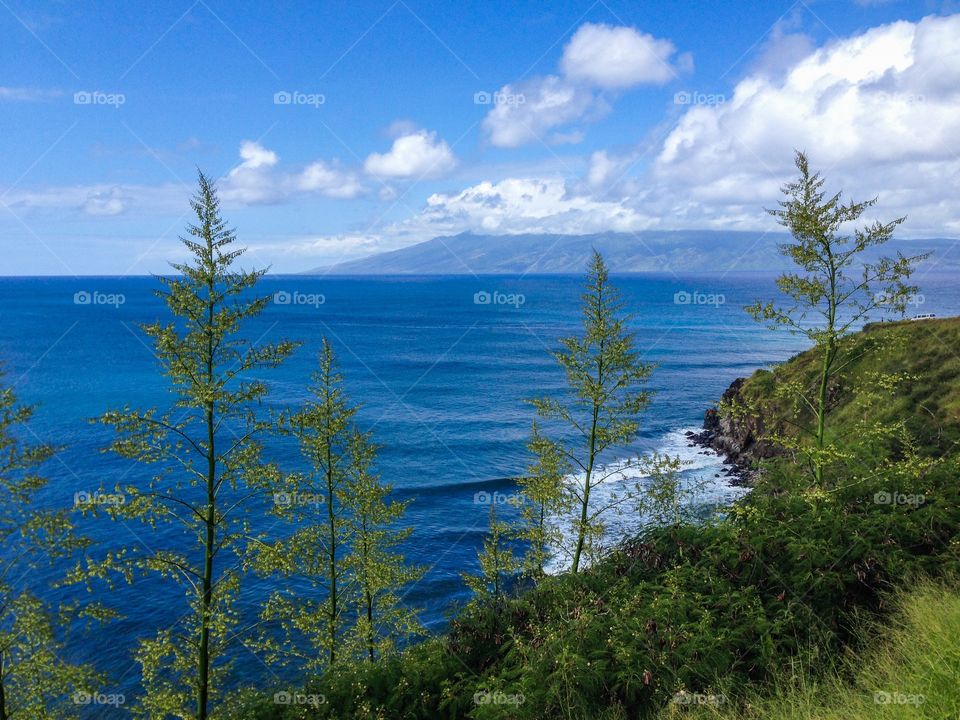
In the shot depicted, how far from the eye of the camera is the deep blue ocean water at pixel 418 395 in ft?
103

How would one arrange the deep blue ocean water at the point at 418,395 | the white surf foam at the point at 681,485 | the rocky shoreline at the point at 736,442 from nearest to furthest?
the deep blue ocean water at the point at 418,395 < the white surf foam at the point at 681,485 < the rocky shoreline at the point at 736,442

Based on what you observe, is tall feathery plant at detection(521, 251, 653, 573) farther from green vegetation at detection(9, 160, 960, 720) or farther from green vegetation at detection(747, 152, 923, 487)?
green vegetation at detection(747, 152, 923, 487)

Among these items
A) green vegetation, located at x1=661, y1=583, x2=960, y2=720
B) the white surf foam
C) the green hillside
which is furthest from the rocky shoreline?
green vegetation, located at x1=661, y1=583, x2=960, y2=720

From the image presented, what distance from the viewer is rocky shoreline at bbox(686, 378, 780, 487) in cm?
4278

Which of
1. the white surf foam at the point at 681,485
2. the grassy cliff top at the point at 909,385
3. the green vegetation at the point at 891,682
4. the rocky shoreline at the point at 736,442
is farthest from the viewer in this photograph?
the rocky shoreline at the point at 736,442

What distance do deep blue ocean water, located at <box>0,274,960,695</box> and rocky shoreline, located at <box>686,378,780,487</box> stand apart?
1.63 m

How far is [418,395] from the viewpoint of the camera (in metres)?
70.2

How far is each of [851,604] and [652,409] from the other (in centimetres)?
5446

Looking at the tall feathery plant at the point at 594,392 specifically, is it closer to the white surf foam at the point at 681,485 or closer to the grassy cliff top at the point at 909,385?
the grassy cliff top at the point at 909,385

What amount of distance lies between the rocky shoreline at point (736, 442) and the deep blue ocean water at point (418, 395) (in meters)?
1.63

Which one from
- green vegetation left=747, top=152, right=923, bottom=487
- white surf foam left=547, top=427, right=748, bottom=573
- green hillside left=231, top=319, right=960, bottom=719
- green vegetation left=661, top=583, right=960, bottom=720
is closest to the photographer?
green vegetation left=661, top=583, right=960, bottom=720

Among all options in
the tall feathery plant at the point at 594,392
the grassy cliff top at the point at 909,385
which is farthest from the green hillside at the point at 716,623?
the grassy cliff top at the point at 909,385

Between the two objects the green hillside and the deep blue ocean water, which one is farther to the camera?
the deep blue ocean water

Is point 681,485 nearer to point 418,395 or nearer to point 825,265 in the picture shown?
point 825,265
